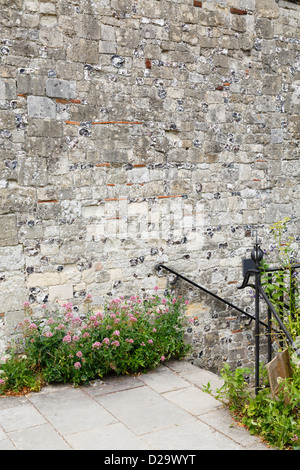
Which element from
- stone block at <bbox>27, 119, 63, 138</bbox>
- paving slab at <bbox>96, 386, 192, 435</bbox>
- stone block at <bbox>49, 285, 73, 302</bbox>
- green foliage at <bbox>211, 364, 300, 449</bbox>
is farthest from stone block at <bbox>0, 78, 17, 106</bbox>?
green foliage at <bbox>211, 364, 300, 449</bbox>

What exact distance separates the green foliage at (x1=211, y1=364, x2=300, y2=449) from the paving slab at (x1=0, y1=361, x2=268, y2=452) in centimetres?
8

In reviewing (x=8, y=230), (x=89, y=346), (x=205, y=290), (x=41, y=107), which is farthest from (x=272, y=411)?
(x=41, y=107)

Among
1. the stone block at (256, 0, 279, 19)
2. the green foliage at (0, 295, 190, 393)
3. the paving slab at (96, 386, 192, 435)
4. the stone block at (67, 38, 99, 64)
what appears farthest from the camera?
the stone block at (256, 0, 279, 19)

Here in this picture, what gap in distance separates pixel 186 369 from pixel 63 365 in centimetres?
113

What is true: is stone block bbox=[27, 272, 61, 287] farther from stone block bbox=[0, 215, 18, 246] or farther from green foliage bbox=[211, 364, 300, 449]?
green foliage bbox=[211, 364, 300, 449]

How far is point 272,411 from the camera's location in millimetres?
3223

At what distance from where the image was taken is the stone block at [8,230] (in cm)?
426

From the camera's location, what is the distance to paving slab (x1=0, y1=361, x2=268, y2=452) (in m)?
3.18

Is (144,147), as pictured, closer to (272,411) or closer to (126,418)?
(126,418)

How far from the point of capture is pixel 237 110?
18.4ft

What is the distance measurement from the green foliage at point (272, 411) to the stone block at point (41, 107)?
8.67 feet

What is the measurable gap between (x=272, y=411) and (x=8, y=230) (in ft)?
8.37

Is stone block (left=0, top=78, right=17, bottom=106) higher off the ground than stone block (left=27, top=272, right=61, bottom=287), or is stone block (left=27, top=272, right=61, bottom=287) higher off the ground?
stone block (left=0, top=78, right=17, bottom=106)
